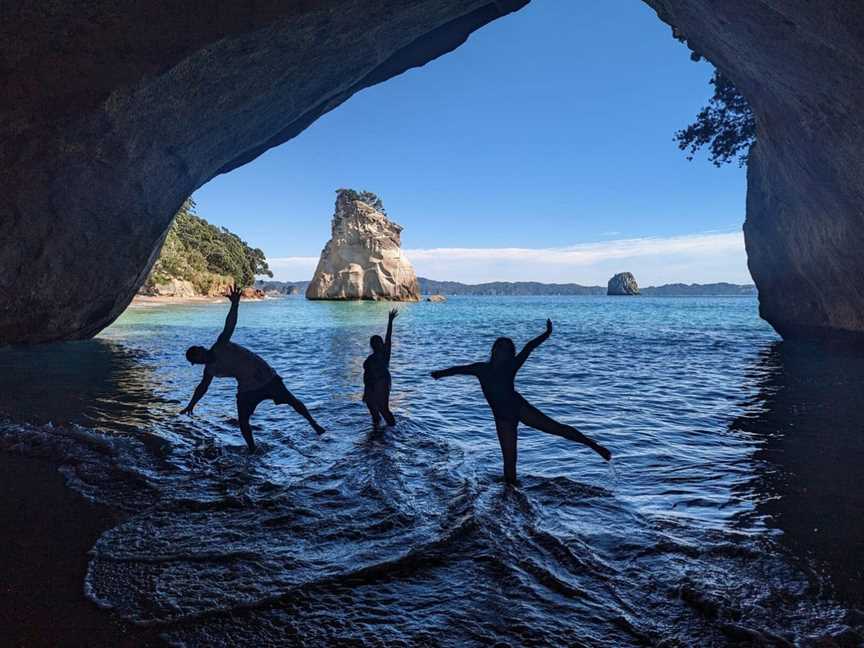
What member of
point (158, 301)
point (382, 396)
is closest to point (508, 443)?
point (382, 396)

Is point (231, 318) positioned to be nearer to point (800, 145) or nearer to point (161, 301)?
point (800, 145)

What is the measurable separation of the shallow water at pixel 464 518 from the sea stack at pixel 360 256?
286 feet

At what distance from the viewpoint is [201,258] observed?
81.1 metres

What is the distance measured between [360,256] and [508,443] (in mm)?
94350

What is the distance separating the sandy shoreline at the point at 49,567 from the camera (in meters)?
2.90

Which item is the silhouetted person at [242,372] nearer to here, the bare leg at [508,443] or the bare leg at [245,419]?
the bare leg at [245,419]

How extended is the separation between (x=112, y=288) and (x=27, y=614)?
1559 cm

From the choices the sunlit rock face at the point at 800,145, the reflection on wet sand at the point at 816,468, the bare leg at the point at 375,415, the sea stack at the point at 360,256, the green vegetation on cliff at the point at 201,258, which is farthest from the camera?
the sea stack at the point at 360,256

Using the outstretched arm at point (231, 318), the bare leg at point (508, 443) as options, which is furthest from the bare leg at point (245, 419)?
the bare leg at point (508, 443)

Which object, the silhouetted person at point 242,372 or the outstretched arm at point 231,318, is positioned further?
the silhouetted person at point 242,372

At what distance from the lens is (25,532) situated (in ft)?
13.6

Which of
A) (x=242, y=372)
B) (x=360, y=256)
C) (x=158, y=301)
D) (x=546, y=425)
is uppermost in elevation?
(x=360, y=256)

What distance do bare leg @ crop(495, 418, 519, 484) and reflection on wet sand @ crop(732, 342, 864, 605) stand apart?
106 inches

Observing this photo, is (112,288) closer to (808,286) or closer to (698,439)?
(698,439)
